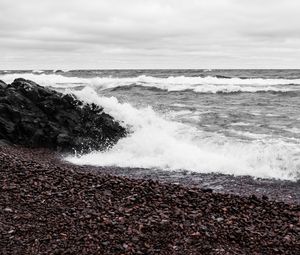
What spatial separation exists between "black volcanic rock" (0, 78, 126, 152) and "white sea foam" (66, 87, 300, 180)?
539mm

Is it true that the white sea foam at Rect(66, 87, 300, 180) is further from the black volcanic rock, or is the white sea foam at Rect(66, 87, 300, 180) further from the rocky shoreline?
the rocky shoreline

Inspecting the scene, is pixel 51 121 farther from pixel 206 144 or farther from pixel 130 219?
pixel 130 219

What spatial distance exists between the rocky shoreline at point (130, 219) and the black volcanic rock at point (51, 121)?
490cm

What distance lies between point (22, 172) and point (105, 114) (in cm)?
676

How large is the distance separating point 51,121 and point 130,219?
8.25 m

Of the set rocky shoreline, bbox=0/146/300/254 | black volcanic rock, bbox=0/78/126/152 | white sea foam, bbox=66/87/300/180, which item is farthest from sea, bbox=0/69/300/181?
rocky shoreline, bbox=0/146/300/254

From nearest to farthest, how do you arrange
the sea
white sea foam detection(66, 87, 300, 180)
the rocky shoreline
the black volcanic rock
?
the rocky shoreline
white sea foam detection(66, 87, 300, 180)
the sea
the black volcanic rock

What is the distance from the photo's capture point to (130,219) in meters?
5.96

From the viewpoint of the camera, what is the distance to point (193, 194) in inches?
288

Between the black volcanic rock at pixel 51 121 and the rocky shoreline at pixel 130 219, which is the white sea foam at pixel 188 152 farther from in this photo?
the rocky shoreline at pixel 130 219

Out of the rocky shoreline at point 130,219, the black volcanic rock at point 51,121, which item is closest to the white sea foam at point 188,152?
the black volcanic rock at point 51,121

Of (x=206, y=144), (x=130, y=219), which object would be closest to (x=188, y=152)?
(x=206, y=144)

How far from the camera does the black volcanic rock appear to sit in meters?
12.8

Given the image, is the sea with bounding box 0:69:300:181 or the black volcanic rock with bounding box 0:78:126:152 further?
the black volcanic rock with bounding box 0:78:126:152
